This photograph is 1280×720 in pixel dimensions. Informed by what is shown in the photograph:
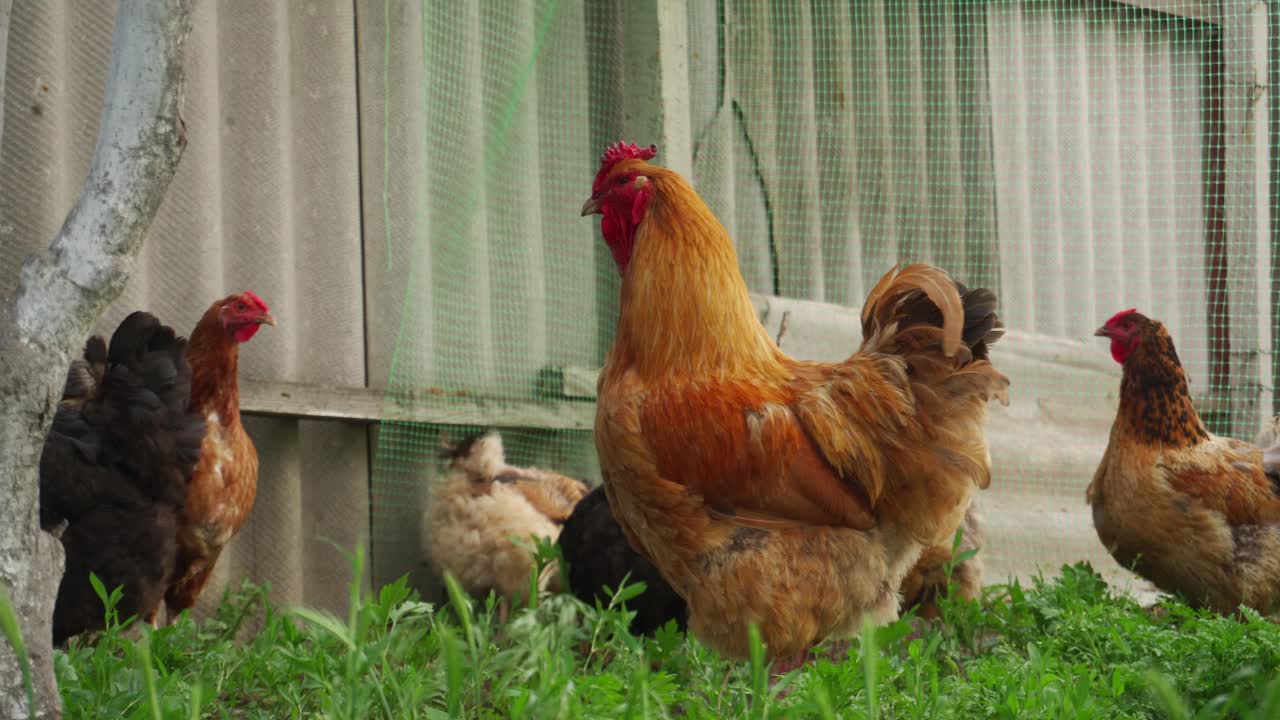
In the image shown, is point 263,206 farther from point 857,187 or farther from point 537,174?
point 857,187

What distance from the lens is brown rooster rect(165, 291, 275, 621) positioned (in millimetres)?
3713

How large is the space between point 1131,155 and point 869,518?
5154 mm

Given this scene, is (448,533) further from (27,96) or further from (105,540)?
(27,96)

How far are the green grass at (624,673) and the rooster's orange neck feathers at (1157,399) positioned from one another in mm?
878

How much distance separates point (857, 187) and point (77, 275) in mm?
4927

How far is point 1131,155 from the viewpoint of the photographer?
22.7ft

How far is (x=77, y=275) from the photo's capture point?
2111mm

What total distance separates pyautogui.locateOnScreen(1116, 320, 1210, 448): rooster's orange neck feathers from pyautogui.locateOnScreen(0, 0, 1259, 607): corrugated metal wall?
2025mm

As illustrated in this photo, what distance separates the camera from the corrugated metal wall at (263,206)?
12.6 ft

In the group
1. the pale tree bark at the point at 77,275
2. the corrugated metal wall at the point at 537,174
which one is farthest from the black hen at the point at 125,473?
the pale tree bark at the point at 77,275

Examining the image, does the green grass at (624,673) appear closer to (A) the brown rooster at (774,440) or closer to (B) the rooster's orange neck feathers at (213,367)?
(A) the brown rooster at (774,440)

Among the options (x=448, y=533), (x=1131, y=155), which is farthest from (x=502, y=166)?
(x=1131, y=155)

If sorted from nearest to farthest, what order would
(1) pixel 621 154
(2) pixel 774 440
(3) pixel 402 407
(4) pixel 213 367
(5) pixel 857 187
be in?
(2) pixel 774 440 → (1) pixel 621 154 → (4) pixel 213 367 → (3) pixel 402 407 → (5) pixel 857 187

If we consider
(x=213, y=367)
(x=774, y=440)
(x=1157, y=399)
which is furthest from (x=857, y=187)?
(x=213, y=367)
